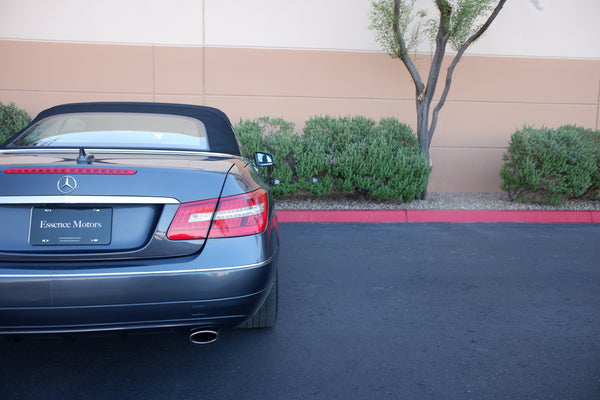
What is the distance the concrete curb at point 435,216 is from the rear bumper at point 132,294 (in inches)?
191

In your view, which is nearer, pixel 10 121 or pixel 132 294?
pixel 132 294

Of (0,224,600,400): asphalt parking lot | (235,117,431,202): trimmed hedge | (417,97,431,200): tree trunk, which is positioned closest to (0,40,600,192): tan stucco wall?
(417,97,431,200): tree trunk

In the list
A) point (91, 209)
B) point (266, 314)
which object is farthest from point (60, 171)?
point (266, 314)

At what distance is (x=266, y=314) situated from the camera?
308cm

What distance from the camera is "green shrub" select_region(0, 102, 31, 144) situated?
25.3 feet

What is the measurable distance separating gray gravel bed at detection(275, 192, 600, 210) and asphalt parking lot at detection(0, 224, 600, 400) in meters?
2.74

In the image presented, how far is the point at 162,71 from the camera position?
9.02 m

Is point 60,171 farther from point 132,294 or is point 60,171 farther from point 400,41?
point 400,41

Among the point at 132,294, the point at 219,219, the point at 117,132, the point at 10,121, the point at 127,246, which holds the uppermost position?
the point at 10,121

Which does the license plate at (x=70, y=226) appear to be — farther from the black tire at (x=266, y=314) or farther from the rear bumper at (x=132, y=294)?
the black tire at (x=266, y=314)

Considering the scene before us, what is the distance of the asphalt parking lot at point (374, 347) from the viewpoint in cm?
250

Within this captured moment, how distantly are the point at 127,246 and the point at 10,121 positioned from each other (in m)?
6.99

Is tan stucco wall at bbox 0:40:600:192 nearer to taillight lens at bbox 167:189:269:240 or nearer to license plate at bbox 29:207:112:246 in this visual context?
taillight lens at bbox 167:189:269:240

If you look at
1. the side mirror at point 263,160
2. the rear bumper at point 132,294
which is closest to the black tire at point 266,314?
the rear bumper at point 132,294
